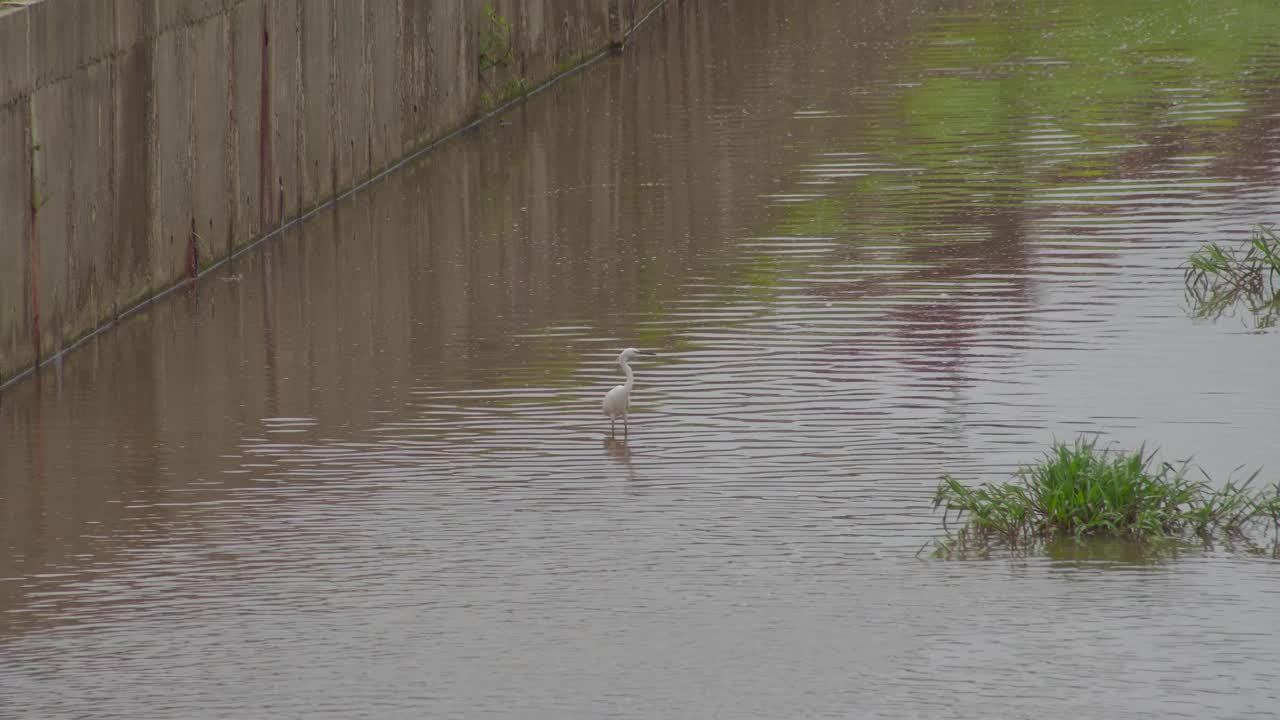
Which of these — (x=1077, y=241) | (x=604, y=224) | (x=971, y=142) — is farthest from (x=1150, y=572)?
(x=971, y=142)

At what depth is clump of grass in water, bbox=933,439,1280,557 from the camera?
11930 millimetres

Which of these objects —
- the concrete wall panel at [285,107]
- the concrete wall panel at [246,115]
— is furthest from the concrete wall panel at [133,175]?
the concrete wall panel at [285,107]

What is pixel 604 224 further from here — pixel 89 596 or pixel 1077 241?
pixel 89 596

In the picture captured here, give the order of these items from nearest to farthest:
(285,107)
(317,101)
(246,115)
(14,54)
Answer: (14,54)
(246,115)
(285,107)
(317,101)

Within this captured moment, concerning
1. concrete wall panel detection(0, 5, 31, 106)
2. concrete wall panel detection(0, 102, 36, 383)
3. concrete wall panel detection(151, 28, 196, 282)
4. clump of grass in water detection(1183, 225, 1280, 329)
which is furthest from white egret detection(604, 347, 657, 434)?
concrete wall panel detection(151, 28, 196, 282)

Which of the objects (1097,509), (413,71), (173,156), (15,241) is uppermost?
(413,71)

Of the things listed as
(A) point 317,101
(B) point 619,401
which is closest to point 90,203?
(B) point 619,401

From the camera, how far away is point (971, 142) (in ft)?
82.6

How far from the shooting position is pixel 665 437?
46.6ft

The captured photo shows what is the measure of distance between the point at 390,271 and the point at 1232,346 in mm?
6797

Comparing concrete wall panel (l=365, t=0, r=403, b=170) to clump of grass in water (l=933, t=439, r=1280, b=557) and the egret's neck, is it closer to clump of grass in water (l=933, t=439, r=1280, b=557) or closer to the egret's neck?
the egret's neck

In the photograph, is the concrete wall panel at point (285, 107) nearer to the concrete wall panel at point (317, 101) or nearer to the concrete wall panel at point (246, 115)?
the concrete wall panel at point (317, 101)

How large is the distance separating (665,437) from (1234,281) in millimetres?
5841

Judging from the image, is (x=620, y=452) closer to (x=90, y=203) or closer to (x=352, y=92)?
(x=90, y=203)
